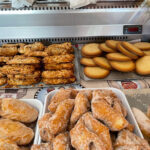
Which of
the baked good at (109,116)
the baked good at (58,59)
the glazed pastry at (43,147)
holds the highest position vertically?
the baked good at (58,59)

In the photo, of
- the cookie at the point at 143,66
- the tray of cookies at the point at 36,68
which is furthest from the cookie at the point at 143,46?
the tray of cookies at the point at 36,68

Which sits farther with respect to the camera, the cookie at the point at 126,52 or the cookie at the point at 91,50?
the cookie at the point at 91,50

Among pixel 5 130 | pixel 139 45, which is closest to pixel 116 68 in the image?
pixel 139 45

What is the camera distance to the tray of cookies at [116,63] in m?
1.49

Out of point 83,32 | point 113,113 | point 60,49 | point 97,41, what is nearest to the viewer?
point 113,113

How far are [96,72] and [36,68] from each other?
519 mm

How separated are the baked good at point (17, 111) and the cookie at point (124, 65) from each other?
2.68 feet

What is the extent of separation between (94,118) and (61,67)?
0.78m

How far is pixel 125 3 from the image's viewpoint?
5.21 feet

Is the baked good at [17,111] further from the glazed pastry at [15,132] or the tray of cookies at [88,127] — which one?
the tray of cookies at [88,127]

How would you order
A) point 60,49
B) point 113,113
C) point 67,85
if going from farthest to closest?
point 60,49 → point 67,85 → point 113,113

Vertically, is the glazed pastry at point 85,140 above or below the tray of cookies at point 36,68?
below

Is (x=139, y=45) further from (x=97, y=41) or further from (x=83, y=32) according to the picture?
(x=83, y=32)

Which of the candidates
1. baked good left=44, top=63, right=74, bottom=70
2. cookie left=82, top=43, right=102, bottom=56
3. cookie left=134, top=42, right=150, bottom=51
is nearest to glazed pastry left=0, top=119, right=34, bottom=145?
baked good left=44, top=63, right=74, bottom=70
